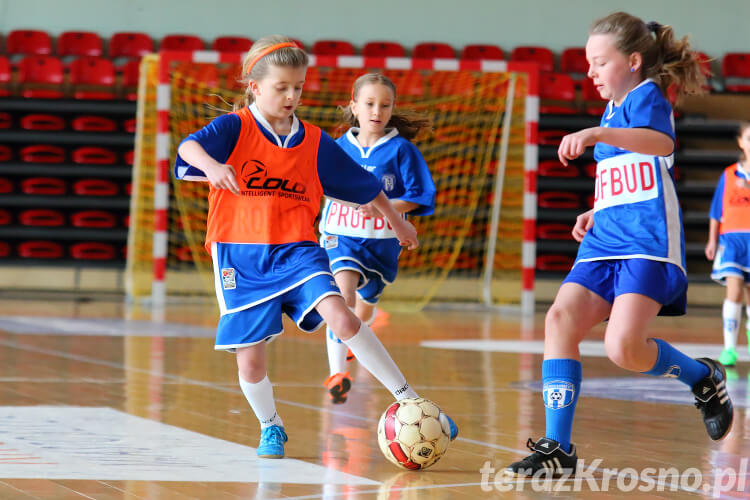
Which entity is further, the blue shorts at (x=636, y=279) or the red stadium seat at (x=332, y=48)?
the red stadium seat at (x=332, y=48)

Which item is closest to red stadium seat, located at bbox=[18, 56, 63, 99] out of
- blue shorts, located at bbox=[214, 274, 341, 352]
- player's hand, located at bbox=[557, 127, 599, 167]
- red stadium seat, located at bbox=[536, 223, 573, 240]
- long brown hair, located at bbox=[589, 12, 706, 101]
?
red stadium seat, located at bbox=[536, 223, 573, 240]

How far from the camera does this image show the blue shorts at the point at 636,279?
125 inches

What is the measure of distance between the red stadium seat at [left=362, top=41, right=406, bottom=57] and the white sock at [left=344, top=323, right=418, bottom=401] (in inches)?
443

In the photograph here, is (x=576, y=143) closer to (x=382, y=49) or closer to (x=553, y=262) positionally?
(x=553, y=262)

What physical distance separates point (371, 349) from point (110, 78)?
11.1 m

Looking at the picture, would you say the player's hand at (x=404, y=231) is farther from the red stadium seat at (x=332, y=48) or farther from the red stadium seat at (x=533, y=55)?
the red stadium seat at (x=533, y=55)

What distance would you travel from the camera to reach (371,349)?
3404mm

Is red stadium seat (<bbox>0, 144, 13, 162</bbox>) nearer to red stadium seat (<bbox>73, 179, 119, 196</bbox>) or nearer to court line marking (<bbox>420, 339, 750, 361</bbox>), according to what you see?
red stadium seat (<bbox>73, 179, 119, 196</bbox>)

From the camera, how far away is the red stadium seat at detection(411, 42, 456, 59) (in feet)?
47.1

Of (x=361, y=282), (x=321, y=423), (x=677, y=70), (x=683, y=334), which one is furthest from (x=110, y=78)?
(x=677, y=70)

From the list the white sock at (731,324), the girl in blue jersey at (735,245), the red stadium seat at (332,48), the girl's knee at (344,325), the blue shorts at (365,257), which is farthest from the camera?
the red stadium seat at (332,48)

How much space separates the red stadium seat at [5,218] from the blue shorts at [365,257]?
924 centimetres

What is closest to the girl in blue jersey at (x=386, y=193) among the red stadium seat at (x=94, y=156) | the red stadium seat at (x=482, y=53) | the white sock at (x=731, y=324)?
the white sock at (x=731, y=324)

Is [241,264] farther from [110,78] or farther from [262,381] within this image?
[110,78]
